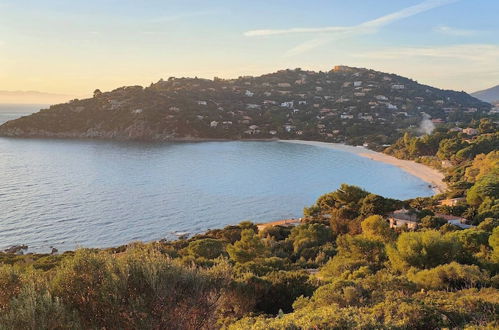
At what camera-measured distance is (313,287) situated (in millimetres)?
10297

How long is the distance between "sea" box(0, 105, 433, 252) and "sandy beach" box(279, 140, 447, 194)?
5.62 ft

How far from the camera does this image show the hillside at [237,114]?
9219cm

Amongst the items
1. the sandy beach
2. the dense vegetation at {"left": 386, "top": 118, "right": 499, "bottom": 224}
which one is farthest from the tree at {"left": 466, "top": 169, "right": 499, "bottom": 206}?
the sandy beach

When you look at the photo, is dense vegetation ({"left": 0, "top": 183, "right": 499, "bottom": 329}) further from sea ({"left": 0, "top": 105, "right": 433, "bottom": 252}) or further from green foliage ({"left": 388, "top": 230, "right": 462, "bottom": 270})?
sea ({"left": 0, "top": 105, "right": 433, "bottom": 252})

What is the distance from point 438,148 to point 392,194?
30041 mm

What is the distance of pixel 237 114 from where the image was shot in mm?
106875

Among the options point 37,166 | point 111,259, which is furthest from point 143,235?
point 37,166

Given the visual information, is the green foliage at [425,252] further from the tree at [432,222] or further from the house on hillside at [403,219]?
the house on hillside at [403,219]

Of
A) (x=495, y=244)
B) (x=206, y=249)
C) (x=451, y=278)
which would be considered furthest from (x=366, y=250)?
(x=206, y=249)

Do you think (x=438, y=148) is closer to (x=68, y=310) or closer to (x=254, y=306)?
(x=254, y=306)

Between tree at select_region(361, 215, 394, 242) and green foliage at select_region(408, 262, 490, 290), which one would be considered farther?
tree at select_region(361, 215, 394, 242)

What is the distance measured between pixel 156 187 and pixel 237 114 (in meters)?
64.9

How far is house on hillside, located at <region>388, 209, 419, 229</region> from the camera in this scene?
75.5 feet

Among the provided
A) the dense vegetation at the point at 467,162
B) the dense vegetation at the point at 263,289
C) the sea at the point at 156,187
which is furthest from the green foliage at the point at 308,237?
the sea at the point at 156,187
